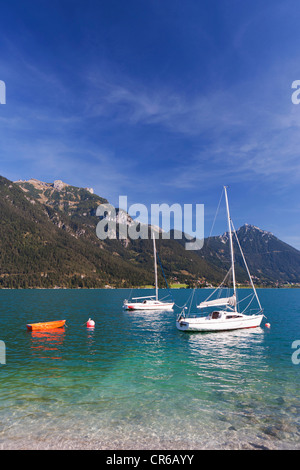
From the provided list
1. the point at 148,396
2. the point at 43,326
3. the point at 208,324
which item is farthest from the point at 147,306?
the point at 148,396

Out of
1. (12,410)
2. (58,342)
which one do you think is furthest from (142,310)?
(12,410)

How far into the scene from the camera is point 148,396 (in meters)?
21.1

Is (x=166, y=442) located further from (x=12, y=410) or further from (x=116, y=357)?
(x=116, y=357)

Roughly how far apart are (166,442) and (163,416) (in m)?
3.13

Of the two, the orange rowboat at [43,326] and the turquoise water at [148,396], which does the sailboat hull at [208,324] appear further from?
the orange rowboat at [43,326]

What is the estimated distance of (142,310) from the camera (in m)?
96.8

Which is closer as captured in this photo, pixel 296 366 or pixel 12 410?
pixel 12 410

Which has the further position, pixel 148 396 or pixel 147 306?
pixel 147 306

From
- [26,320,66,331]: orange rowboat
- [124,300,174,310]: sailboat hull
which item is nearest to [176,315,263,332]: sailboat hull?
[26,320,66,331]: orange rowboat

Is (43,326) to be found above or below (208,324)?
below

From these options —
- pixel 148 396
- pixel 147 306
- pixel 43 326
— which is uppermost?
pixel 148 396

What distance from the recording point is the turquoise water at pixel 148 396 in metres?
14.9

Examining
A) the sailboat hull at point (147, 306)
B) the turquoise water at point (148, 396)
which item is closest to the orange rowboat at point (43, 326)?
the turquoise water at point (148, 396)

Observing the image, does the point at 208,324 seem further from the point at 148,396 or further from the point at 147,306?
the point at 147,306
